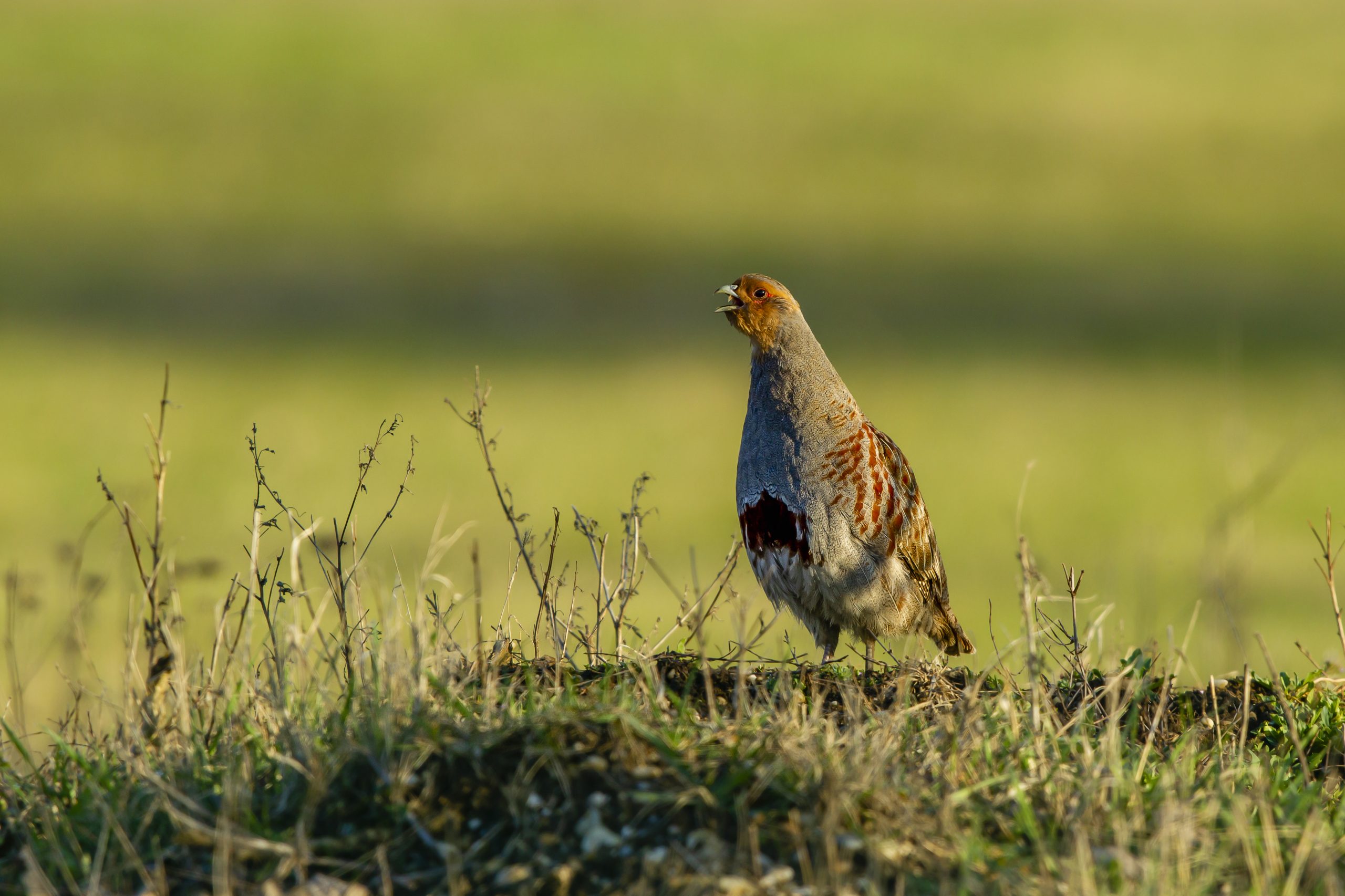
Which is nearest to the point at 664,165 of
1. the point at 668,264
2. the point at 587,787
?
the point at 668,264

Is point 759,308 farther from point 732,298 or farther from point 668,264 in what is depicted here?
point 668,264

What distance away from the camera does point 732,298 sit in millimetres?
5004

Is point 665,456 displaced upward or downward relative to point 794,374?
downward

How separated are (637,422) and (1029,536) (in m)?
4.73

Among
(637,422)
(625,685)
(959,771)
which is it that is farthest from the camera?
(637,422)

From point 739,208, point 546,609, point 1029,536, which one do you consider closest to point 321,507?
point 1029,536

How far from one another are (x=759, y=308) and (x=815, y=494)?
68 centimetres

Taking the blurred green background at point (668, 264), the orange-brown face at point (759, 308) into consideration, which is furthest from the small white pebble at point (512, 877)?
the blurred green background at point (668, 264)

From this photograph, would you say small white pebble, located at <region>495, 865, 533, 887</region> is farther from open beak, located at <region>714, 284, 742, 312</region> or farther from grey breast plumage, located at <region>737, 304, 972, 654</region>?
open beak, located at <region>714, 284, 742, 312</region>

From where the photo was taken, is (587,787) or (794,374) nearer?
(587,787)

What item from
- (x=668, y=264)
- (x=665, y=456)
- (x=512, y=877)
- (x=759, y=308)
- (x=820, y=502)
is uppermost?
(x=668, y=264)

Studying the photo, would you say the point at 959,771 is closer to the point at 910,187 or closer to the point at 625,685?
the point at 625,685

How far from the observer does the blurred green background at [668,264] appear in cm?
1311

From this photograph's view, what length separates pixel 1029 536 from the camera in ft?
40.4
